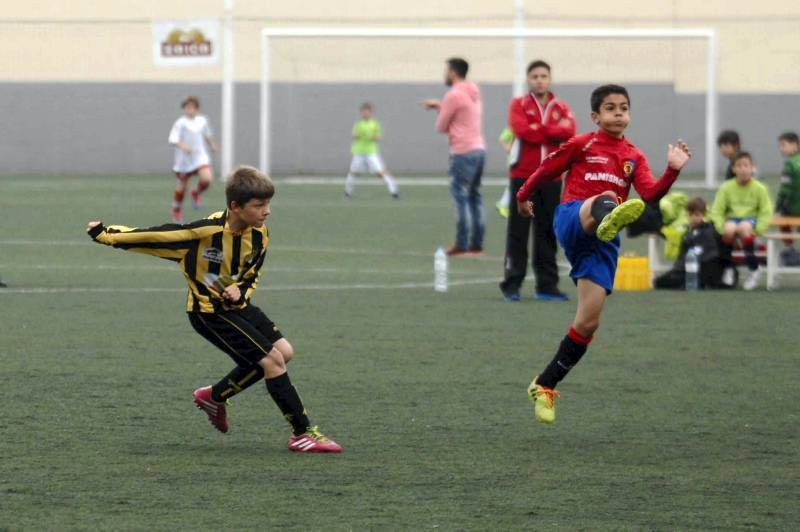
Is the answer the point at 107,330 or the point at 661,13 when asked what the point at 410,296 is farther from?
the point at 661,13

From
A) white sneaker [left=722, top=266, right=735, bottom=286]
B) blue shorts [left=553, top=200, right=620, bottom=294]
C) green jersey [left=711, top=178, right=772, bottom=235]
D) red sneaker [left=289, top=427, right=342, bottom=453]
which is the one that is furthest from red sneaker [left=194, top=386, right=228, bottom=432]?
green jersey [left=711, top=178, right=772, bottom=235]

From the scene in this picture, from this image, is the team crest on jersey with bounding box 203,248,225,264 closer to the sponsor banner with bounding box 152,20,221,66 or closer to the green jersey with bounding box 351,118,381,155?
the green jersey with bounding box 351,118,381,155

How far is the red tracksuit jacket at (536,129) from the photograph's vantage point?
1479 centimetres

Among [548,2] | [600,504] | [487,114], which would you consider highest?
[548,2]

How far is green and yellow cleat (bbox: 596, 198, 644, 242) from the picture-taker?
27.3 feet

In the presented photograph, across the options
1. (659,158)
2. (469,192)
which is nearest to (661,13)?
(659,158)

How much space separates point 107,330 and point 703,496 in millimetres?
6675

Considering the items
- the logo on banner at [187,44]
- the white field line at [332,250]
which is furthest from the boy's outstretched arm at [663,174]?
the logo on banner at [187,44]

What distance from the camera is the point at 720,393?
9961mm

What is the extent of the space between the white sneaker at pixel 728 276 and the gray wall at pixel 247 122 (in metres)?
22.7

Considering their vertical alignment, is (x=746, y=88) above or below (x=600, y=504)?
above

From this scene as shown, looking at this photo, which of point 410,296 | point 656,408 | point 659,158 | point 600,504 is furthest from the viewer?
point 659,158

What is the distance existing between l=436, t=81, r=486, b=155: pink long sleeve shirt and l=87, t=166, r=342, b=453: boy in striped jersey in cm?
1224

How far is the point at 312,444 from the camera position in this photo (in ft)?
26.1
